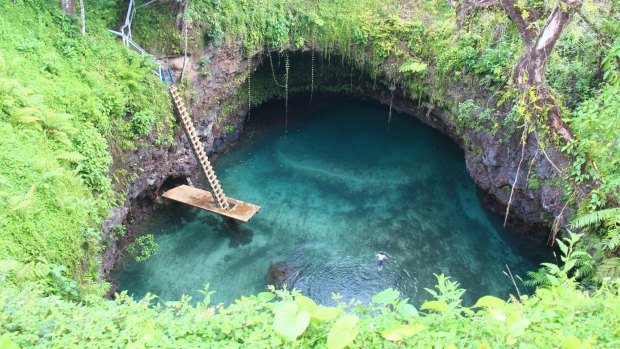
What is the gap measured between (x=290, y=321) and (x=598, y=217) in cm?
725

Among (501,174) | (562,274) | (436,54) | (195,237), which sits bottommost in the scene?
(195,237)

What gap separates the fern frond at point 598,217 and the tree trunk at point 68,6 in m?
13.7

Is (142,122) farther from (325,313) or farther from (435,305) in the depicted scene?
(435,305)

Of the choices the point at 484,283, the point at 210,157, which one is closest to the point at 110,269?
the point at 210,157

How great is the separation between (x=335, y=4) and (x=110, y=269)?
39.7ft

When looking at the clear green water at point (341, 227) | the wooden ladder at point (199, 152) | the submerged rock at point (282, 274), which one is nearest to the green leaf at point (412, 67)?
the clear green water at point (341, 227)

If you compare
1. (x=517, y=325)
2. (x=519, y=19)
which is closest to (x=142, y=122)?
(x=519, y=19)

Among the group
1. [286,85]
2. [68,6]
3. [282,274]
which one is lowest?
[282,274]

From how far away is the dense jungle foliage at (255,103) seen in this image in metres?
5.39

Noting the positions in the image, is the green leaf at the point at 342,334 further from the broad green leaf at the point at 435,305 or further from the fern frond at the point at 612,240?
the fern frond at the point at 612,240

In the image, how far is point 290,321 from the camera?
525 cm

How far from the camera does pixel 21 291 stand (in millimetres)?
6602

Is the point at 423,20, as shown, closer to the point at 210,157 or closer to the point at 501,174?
the point at 501,174

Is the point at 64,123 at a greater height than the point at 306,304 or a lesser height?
greater
